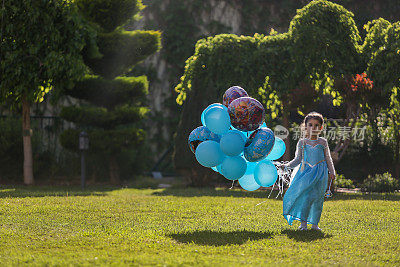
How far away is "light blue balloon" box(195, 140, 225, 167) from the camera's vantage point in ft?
20.0

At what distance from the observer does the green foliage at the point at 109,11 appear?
43.9 feet

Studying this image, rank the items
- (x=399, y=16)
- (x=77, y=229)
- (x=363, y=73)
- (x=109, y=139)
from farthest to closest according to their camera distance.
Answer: (x=399, y=16) < (x=109, y=139) < (x=363, y=73) < (x=77, y=229)

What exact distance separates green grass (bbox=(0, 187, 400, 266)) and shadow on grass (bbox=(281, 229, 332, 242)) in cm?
1

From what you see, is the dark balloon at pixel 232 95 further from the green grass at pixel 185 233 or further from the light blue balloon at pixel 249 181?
the green grass at pixel 185 233

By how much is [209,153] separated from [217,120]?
0.40 m

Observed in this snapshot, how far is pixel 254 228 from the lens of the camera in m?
6.41

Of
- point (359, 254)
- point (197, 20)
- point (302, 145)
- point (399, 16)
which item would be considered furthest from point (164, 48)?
point (359, 254)

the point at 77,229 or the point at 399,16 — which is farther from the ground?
the point at 399,16

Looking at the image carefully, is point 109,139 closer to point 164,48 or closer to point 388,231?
point 164,48

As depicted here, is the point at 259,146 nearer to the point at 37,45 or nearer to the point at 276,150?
the point at 276,150

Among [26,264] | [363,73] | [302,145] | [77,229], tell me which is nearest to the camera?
[26,264]

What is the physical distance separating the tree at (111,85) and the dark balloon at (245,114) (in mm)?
7627

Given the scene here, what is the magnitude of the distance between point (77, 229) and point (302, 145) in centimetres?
294

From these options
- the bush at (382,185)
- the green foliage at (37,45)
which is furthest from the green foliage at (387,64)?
the green foliage at (37,45)
